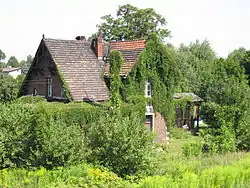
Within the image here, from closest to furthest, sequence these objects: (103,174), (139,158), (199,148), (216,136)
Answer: (103,174)
(139,158)
(199,148)
(216,136)

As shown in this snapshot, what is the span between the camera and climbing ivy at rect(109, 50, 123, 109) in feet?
82.3

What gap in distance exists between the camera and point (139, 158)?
52.2 feet

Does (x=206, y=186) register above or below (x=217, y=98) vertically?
below

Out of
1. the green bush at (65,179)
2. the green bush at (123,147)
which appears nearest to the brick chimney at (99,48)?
the green bush at (123,147)

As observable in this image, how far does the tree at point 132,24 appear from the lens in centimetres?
5584

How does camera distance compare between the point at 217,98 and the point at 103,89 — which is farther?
the point at 103,89

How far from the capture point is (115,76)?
26.0 metres

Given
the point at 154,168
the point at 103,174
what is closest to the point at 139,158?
the point at 154,168

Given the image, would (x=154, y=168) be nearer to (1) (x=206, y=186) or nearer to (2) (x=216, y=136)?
(1) (x=206, y=186)

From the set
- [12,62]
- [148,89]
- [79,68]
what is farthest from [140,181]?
[12,62]

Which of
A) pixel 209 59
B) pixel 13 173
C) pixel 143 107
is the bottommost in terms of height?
pixel 13 173

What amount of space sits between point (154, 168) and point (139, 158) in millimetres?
818

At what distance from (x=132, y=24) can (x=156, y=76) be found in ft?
95.2

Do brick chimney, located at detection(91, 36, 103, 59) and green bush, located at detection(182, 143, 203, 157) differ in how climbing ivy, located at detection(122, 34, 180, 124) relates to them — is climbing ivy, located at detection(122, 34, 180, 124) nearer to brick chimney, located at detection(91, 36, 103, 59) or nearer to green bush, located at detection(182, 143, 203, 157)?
brick chimney, located at detection(91, 36, 103, 59)
